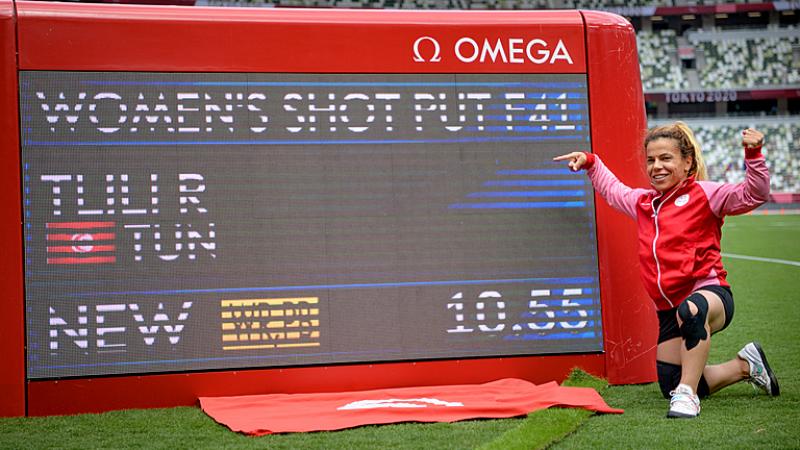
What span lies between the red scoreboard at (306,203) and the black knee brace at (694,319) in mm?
505

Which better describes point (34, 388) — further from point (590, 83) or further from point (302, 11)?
point (590, 83)

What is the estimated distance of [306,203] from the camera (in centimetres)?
334

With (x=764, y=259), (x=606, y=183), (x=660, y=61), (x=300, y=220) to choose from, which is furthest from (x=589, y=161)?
(x=660, y=61)

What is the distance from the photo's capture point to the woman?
9.83 ft

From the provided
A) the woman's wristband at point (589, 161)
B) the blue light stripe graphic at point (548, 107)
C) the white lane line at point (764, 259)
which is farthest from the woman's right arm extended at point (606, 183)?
the white lane line at point (764, 259)

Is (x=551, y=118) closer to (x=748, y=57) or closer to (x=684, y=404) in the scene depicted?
(x=684, y=404)

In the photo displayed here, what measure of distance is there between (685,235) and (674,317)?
30 cm

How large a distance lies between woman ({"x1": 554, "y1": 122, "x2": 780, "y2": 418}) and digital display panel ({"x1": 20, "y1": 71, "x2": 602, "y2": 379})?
333mm

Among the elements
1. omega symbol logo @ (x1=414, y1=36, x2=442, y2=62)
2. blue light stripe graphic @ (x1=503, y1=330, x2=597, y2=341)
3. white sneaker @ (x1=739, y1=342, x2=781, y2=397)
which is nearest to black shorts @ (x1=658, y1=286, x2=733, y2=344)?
white sneaker @ (x1=739, y1=342, x2=781, y2=397)

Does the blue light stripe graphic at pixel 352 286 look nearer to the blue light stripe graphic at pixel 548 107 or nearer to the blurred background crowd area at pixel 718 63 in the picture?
the blue light stripe graphic at pixel 548 107

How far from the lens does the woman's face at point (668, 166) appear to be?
3.17 metres

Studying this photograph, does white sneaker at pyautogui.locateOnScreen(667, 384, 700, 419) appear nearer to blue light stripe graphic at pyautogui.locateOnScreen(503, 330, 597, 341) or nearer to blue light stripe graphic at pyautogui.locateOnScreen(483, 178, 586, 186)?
blue light stripe graphic at pyautogui.locateOnScreen(503, 330, 597, 341)

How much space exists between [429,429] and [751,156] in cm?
130

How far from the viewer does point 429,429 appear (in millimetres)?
2707
